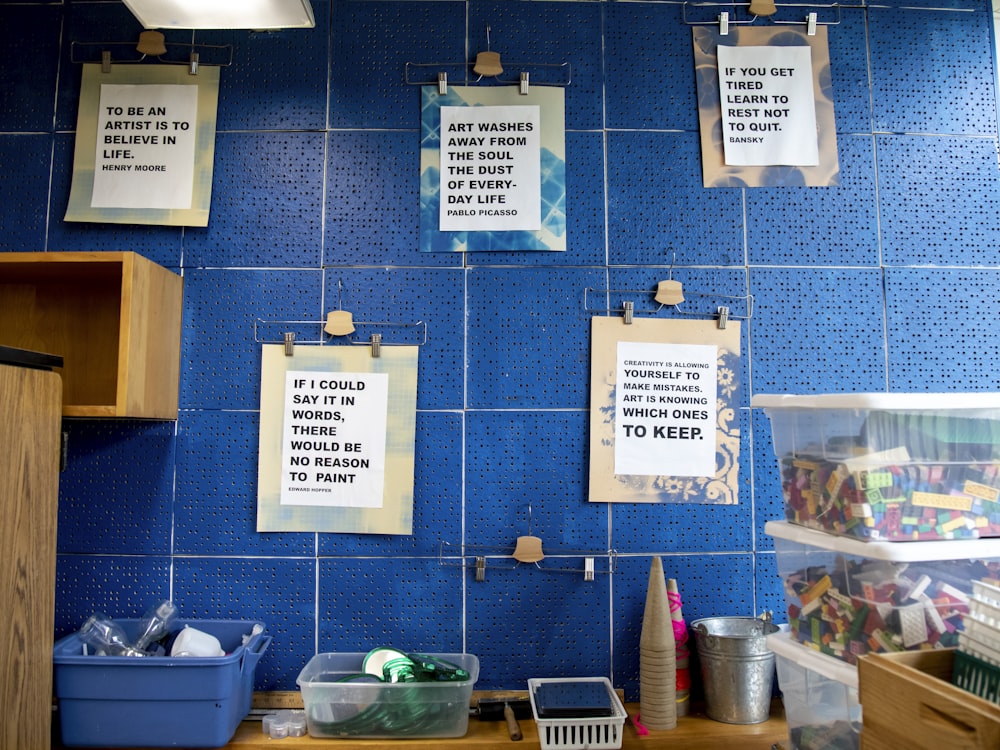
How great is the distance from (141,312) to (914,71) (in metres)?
2.13

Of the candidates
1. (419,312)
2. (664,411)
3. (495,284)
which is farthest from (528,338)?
(664,411)

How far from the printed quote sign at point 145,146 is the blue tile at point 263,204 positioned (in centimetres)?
9

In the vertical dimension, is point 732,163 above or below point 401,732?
above

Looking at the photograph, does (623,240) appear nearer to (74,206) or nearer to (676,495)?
(676,495)

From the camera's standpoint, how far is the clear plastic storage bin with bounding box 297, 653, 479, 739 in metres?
1.63

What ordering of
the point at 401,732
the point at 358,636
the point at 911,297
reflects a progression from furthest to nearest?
A: the point at 911,297
the point at 358,636
the point at 401,732

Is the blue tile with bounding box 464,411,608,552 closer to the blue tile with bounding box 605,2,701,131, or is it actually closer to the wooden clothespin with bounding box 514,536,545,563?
the wooden clothespin with bounding box 514,536,545,563

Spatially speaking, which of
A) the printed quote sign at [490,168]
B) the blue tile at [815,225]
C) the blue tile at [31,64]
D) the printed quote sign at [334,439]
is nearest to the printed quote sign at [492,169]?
the printed quote sign at [490,168]

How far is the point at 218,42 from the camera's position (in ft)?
6.56

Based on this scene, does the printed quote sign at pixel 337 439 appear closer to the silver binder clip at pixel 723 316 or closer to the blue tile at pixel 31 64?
the silver binder clip at pixel 723 316

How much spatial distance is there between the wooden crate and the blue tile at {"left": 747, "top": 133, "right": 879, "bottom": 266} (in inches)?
43.4

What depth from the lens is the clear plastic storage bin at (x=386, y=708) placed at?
64.2 inches

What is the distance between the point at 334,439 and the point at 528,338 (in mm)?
571

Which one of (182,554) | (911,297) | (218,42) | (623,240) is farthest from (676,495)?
(218,42)
